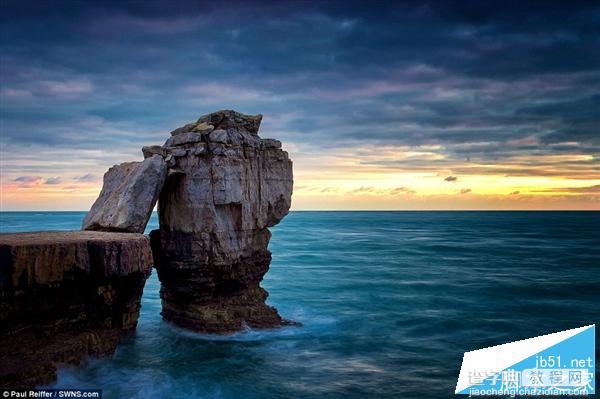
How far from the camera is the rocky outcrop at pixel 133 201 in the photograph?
15.3 meters

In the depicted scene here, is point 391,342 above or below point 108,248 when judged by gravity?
below

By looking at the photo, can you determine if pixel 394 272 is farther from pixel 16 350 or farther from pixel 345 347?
pixel 16 350

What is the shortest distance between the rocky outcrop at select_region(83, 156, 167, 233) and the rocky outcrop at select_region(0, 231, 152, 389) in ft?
4.46

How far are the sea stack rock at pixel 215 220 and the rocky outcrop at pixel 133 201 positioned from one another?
91cm

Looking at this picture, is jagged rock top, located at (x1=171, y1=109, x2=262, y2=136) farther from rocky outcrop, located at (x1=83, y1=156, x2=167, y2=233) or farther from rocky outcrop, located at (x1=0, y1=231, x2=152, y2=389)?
rocky outcrop, located at (x1=0, y1=231, x2=152, y2=389)

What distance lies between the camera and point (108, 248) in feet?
41.2

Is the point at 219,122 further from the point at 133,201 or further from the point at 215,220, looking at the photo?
the point at 133,201

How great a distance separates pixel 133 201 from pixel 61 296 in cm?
422

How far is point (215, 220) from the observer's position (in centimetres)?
1727

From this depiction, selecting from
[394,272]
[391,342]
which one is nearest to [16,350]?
[391,342]

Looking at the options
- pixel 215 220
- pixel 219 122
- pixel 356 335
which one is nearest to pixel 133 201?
pixel 215 220

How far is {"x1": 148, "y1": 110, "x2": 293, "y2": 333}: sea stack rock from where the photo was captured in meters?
17.2

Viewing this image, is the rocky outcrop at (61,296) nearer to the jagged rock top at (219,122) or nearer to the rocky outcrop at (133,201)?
the rocky outcrop at (133,201)

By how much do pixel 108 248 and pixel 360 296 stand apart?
59.0 feet
